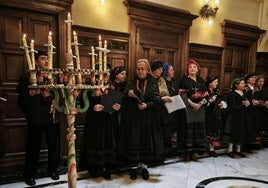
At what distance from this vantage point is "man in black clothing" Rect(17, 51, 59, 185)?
2641 mm

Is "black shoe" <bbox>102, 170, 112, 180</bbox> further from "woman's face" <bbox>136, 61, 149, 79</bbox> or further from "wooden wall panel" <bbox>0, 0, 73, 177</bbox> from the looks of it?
"woman's face" <bbox>136, 61, 149, 79</bbox>

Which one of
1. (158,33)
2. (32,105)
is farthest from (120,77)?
(158,33)

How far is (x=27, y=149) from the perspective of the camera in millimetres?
2764

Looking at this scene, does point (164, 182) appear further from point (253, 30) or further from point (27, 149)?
point (253, 30)

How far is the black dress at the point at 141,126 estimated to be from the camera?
294 centimetres

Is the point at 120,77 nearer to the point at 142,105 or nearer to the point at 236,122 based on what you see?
the point at 142,105

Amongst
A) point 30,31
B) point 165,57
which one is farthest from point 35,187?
point 165,57

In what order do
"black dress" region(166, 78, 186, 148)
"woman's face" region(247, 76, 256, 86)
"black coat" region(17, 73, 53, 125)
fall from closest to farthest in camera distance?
1. "black coat" region(17, 73, 53, 125)
2. "black dress" region(166, 78, 186, 148)
3. "woman's face" region(247, 76, 256, 86)

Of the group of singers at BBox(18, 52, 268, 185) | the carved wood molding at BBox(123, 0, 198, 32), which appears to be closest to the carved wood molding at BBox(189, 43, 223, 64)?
the carved wood molding at BBox(123, 0, 198, 32)

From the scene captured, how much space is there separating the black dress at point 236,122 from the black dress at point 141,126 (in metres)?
1.63

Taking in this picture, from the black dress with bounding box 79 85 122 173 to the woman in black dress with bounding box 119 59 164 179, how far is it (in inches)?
5.6

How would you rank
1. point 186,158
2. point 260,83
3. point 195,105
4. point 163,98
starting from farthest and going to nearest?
point 260,83
point 186,158
point 195,105
point 163,98

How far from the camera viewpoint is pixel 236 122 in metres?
3.97

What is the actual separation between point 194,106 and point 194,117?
19cm
